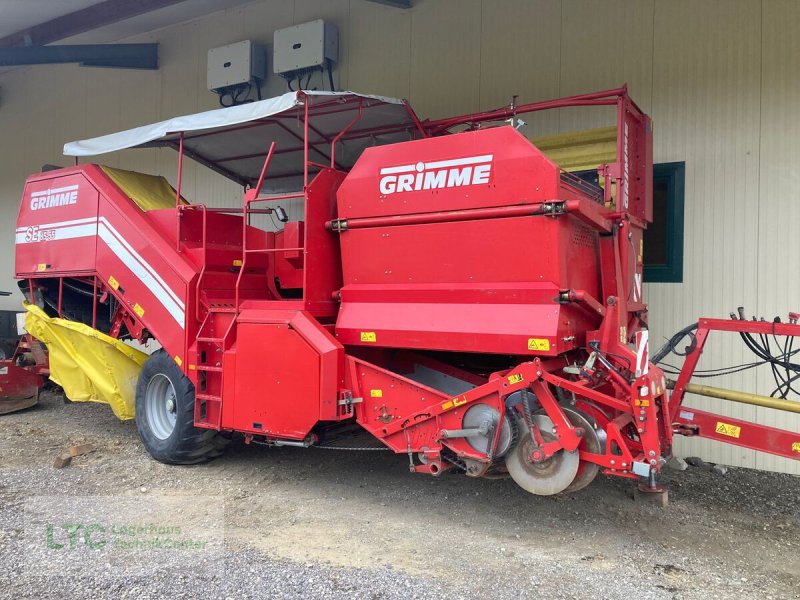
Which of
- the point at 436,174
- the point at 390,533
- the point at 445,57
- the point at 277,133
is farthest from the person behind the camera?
the point at 445,57

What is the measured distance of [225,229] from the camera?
220 inches

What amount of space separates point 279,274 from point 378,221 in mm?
1545

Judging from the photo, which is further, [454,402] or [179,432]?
[179,432]

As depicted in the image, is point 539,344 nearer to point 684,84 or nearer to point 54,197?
point 684,84

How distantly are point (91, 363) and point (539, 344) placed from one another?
442 centimetres

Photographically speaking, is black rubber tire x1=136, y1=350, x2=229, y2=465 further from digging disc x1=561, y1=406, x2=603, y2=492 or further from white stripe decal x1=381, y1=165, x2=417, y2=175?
digging disc x1=561, y1=406, x2=603, y2=492

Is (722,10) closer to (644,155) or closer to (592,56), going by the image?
(592,56)

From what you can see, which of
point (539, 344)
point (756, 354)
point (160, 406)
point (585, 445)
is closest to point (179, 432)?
point (160, 406)

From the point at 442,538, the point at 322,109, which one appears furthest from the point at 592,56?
the point at 442,538

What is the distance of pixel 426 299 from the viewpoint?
4219 millimetres

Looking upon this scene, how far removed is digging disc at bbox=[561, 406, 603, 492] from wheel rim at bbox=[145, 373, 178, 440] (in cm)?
332

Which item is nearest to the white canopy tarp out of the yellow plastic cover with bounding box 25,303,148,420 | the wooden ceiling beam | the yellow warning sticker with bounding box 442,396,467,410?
the yellow plastic cover with bounding box 25,303,148,420

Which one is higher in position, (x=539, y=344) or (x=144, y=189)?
(x=144, y=189)

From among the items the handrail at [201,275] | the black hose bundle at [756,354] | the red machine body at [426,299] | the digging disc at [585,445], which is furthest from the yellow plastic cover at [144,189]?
the black hose bundle at [756,354]
